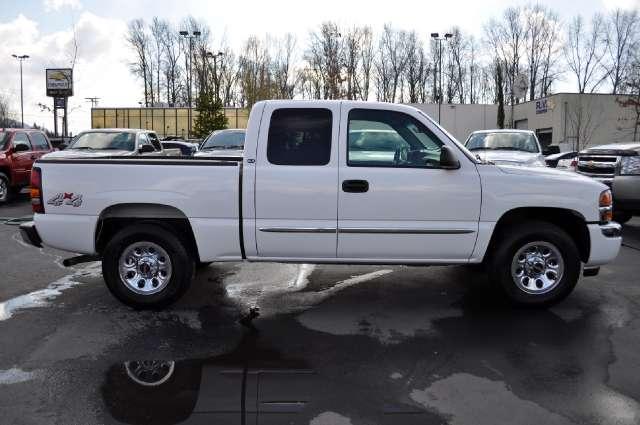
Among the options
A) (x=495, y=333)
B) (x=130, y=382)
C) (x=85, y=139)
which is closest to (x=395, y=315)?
(x=495, y=333)

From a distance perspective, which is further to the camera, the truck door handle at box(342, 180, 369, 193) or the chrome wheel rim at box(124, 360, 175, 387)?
the truck door handle at box(342, 180, 369, 193)

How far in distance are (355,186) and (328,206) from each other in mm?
310

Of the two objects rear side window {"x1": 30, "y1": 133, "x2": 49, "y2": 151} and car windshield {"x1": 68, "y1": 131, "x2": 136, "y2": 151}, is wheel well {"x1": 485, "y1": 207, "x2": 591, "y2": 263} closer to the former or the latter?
car windshield {"x1": 68, "y1": 131, "x2": 136, "y2": 151}

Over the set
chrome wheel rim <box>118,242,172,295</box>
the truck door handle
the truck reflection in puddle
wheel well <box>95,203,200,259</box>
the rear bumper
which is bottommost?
the truck reflection in puddle

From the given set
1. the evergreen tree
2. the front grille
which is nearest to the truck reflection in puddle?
the front grille

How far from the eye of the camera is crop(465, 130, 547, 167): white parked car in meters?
12.1

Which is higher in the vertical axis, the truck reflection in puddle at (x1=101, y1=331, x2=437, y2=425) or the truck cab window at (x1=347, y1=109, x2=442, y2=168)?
the truck cab window at (x1=347, y1=109, x2=442, y2=168)

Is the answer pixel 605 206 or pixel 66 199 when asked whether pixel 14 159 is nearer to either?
pixel 66 199

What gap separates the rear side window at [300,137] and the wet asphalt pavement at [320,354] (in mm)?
1521

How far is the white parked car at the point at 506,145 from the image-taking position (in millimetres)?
12133

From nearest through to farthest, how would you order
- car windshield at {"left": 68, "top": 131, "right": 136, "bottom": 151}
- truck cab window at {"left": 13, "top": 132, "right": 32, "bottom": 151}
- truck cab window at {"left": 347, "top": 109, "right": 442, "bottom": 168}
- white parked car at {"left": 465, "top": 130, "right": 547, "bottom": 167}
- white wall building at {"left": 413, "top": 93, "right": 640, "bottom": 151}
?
truck cab window at {"left": 347, "top": 109, "right": 442, "bottom": 168} → white parked car at {"left": 465, "top": 130, "right": 547, "bottom": 167} → car windshield at {"left": 68, "top": 131, "right": 136, "bottom": 151} → truck cab window at {"left": 13, "top": 132, "right": 32, "bottom": 151} → white wall building at {"left": 413, "top": 93, "right": 640, "bottom": 151}

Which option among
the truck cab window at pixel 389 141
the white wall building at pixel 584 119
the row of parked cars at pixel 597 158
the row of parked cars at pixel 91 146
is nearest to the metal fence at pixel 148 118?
the white wall building at pixel 584 119

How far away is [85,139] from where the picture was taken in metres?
14.1

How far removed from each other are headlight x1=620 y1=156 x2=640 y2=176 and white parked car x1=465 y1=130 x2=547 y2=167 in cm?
184
